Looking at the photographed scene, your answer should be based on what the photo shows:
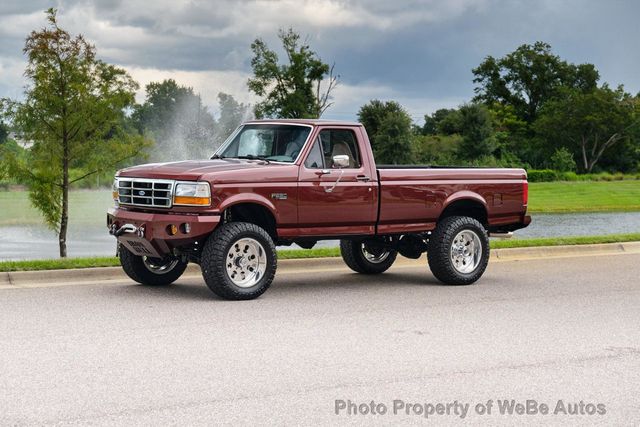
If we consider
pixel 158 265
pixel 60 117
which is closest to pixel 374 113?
pixel 60 117

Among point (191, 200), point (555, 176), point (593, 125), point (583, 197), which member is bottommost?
point (583, 197)

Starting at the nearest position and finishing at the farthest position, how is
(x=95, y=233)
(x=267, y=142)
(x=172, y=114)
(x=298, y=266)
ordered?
(x=267, y=142) < (x=298, y=266) < (x=95, y=233) < (x=172, y=114)

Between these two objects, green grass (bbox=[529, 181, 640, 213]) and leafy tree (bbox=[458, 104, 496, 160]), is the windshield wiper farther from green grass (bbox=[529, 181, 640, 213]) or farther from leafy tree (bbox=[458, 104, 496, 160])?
leafy tree (bbox=[458, 104, 496, 160])

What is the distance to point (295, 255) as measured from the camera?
1544cm

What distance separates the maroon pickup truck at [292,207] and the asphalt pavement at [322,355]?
0.45m

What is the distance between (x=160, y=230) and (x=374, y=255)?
4319 mm

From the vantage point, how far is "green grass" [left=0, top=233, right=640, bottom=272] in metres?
13.1

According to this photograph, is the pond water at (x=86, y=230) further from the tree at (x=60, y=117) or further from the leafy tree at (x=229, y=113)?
the leafy tree at (x=229, y=113)

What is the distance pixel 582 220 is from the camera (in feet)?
A: 129

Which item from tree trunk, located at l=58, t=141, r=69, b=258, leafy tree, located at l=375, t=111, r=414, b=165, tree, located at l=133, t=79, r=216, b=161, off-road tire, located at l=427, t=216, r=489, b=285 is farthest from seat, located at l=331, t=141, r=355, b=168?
tree, located at l=133, t=79, r=216, b=161

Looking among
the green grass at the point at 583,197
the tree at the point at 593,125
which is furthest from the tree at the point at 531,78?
the green grass at the point at 583,197

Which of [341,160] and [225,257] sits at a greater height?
[341,160]

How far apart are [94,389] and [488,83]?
117842mm

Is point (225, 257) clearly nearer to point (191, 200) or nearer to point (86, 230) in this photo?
point (191, 200)
